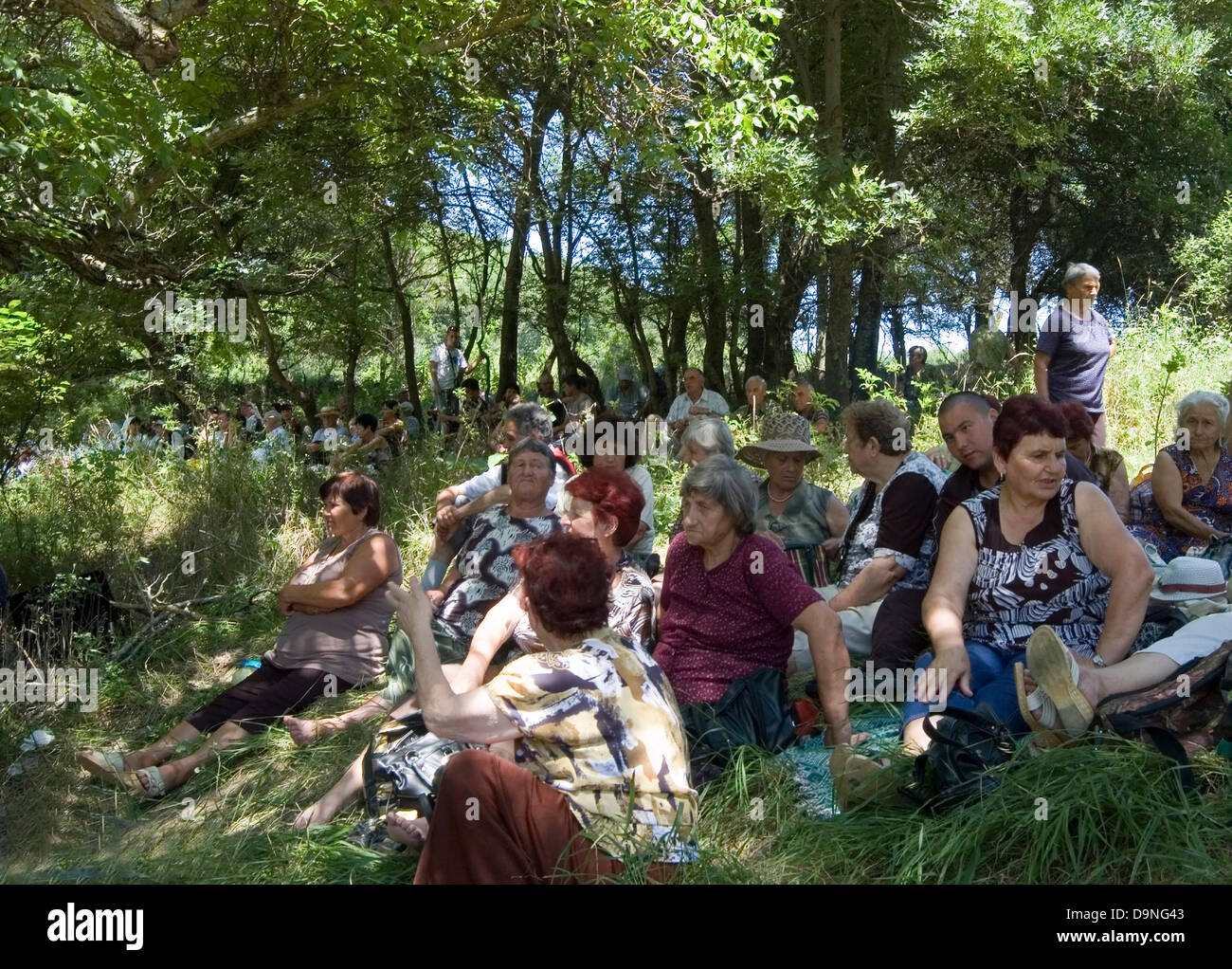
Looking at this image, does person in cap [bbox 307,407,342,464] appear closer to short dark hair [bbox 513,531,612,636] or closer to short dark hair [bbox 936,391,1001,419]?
short dark hair [bbox 936,391,1001,419]

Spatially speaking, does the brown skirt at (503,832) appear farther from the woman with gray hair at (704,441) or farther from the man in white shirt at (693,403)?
the man in white shirt at (693,403)

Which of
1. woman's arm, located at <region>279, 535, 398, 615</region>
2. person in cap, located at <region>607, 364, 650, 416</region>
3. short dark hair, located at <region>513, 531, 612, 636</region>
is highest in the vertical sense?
person in cap, located at <region>607, 364, 650, 416</region>

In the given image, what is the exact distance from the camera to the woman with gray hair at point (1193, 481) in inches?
229

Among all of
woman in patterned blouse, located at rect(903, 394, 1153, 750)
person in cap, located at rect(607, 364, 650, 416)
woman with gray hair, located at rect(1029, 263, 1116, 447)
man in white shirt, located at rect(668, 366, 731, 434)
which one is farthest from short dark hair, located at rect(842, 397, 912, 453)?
person in cap, located at rect(607, 364, 650, 416)

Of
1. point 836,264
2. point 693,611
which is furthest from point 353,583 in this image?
point 836,264

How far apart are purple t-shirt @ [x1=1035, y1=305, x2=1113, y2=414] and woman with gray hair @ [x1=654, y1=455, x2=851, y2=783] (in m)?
3.11

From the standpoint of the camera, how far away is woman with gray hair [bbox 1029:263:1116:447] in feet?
22.3

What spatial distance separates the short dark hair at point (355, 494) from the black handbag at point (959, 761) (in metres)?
3.03

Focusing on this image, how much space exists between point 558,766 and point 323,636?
276cm

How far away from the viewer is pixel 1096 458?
5.73 m

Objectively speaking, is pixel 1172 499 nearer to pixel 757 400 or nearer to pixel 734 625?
pixel 734 625

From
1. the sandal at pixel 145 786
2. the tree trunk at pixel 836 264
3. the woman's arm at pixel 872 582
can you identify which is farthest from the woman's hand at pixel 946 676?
the tree trunk at pixel 836 264
